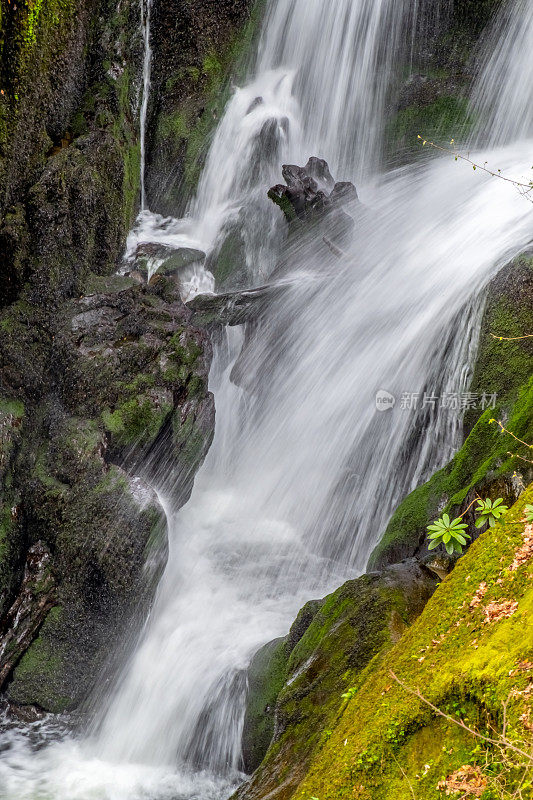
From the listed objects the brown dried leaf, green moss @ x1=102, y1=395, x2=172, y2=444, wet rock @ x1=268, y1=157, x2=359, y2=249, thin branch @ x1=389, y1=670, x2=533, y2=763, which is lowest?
the brown dried leaf

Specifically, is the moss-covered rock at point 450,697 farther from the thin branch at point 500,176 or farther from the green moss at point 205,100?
the green moss at point 205,100

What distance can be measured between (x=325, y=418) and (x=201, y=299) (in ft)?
9.12

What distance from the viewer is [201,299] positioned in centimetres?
1009

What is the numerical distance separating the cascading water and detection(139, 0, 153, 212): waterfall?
87 centimetres

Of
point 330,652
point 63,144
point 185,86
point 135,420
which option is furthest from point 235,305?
point 330,652

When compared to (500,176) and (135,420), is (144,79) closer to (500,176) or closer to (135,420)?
(135,420)

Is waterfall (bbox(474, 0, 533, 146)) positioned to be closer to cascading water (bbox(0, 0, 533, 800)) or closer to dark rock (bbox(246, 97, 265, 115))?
cascading water (bbox(0, 0, 533, 800))

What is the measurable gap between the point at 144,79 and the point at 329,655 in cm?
1089

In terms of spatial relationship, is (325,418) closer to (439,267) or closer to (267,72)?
(439,267)

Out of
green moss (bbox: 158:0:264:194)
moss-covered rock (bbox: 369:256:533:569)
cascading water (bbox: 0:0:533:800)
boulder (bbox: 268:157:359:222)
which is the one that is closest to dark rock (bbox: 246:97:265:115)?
green moss (bbox: 158:0:264:194)

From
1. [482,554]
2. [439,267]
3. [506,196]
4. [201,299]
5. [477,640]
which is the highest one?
[506,196]

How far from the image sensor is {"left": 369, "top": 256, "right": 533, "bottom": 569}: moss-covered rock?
15.9 ft

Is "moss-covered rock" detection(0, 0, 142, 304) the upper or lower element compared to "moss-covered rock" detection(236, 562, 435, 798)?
upper

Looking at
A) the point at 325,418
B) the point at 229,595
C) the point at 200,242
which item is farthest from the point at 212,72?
the point at 229,595
